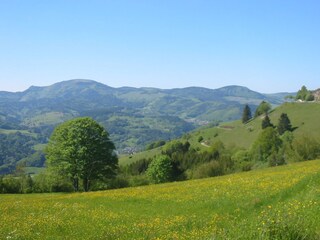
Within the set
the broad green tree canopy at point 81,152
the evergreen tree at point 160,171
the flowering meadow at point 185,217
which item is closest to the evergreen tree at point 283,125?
the evergreen tree at point 160,171

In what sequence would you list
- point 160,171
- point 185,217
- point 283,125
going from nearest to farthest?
point 185,217 < point 160,171 < point 283,125

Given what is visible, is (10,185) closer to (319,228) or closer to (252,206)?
(252,206)

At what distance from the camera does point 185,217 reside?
19516 millimetres

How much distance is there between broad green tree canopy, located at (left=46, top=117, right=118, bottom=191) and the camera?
6322 centimetres

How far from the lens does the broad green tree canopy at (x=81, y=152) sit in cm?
6322

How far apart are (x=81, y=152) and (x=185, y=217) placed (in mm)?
45585

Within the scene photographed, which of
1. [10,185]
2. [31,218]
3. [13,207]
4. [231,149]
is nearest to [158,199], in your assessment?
[31,218]

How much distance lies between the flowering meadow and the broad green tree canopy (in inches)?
1291

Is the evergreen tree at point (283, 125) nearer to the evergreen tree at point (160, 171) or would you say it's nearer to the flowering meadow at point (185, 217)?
the evergreen tree at point (160, 171)

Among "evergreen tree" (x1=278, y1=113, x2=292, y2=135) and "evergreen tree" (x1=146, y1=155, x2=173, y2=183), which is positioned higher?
"evergreen tree" (x1=278, y1=113, x2=292, y2=135)

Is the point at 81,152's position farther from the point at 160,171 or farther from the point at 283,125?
the point at 283,125

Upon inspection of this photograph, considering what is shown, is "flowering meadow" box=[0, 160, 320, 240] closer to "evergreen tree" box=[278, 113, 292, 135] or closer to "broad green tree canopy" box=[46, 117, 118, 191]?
"broad green tree canopy" box=[46, 117, 118, 191]

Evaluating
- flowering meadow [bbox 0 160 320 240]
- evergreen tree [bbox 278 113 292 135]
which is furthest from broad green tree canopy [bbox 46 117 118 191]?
evergreen tree [bbox 278 113 292 135]

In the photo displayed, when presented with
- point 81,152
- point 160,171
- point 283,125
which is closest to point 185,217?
point 81,152
